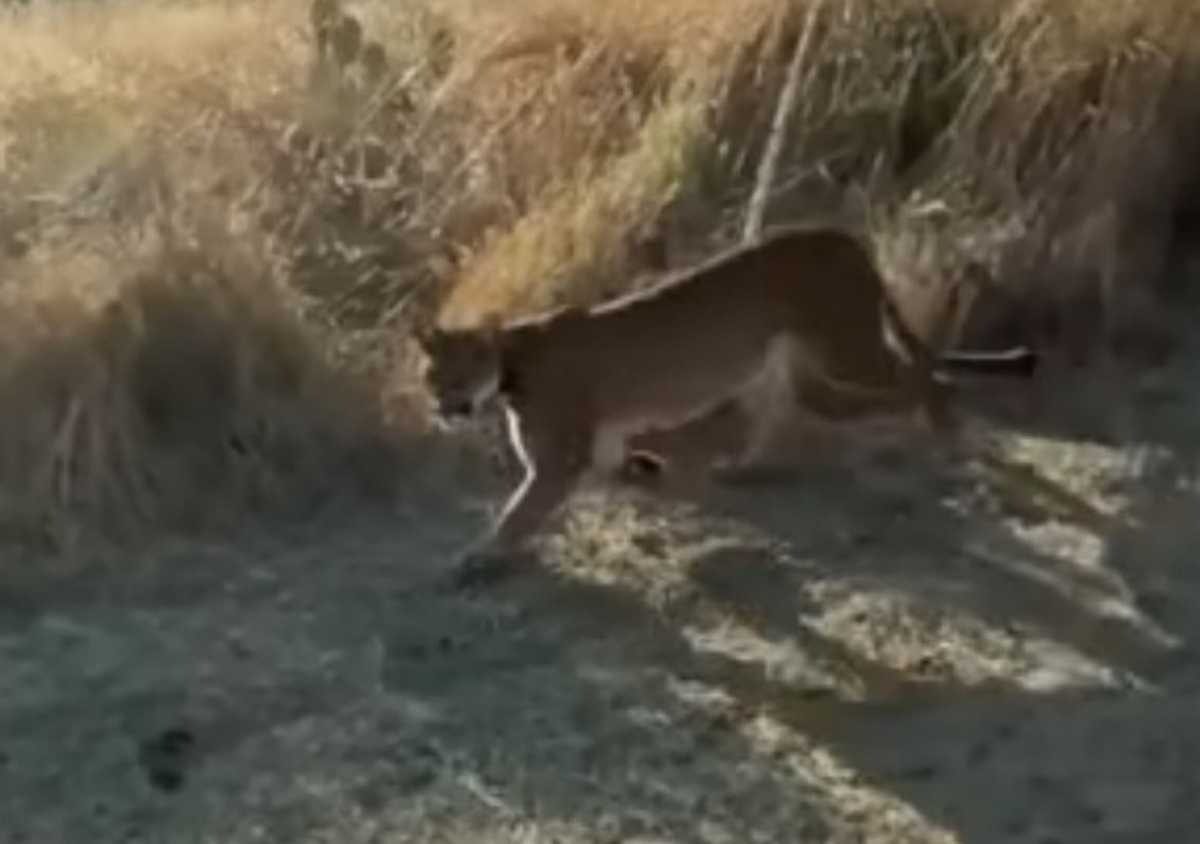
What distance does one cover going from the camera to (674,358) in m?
5.68

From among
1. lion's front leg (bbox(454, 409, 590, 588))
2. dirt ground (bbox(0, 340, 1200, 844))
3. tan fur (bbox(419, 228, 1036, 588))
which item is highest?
tan fur (bbox(419, 228, 1036, 588))

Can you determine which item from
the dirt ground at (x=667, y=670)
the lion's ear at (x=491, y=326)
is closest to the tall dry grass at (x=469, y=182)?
the lion's ear at (x=491, y=326)

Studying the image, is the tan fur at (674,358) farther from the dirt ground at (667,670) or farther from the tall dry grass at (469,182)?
the tall dry grass at (469,182)

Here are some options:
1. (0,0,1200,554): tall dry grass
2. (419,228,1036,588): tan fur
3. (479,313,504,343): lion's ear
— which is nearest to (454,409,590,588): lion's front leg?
(419,228,1036,588): tan fur

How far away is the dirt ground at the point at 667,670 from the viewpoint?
4606mm

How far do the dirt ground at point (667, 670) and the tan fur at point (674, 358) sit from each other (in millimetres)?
151

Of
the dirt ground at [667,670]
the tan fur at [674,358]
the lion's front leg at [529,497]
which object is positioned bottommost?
the dirt ground at [667,670]

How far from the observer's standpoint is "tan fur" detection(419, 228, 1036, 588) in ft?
18.3

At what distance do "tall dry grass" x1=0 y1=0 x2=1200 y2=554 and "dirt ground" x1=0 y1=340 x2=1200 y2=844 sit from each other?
1.28 feet

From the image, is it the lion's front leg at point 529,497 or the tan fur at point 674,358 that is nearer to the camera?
the lion's front leg at point 529,497

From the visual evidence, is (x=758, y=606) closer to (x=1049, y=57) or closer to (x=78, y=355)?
(x=78, y=355)

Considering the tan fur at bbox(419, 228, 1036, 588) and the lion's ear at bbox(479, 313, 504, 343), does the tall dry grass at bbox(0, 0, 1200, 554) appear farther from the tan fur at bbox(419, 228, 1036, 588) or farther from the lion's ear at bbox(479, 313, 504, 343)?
the tan fur at bbox(419, 228, 1036, 588)

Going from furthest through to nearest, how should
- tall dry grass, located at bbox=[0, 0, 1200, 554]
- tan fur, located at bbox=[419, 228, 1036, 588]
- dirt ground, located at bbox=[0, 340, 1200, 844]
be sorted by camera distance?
tall dry grass, located at bbox=[0, 0, 1200, 554], tan fur, located at bbox=[419, 228, 1036, 588], dirt ground, located at bbox=[0, 340, 1200, 844]

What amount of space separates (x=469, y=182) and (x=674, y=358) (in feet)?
4.23
